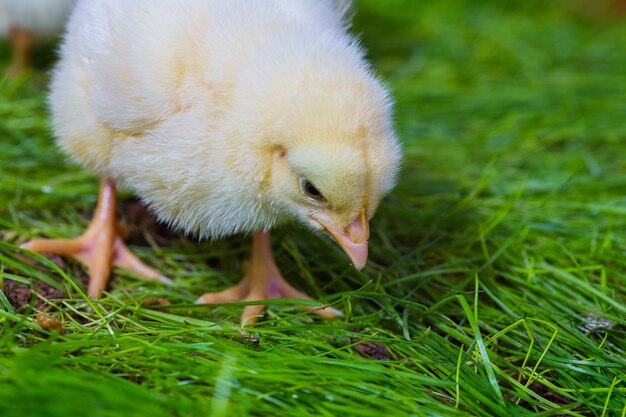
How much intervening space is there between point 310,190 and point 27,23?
247 cm

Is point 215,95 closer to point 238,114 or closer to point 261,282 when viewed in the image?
point 238,114

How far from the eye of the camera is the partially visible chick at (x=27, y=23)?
355cm

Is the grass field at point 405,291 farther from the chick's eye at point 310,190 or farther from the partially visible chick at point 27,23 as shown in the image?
the chick's eye at point 310,190

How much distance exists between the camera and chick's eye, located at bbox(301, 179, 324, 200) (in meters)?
1.82

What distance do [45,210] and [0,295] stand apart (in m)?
0.72

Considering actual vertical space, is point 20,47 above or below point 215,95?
below

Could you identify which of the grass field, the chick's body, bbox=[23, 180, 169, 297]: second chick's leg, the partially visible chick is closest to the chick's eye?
the chick's body

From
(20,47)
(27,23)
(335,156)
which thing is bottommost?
(20,47)

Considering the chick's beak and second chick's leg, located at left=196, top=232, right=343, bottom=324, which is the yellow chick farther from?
second chick's leg, located at left=196, top=232, right=343, bottom=324

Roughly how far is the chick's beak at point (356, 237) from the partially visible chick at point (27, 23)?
7.54 feet

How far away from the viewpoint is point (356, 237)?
1.90 meters

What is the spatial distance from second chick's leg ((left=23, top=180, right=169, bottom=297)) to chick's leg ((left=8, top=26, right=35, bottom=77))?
1.51 m

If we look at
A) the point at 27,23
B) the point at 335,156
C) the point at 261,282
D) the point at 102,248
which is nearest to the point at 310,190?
the point at 335,156

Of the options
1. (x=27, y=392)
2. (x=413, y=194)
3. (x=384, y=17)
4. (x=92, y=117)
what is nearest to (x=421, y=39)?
(x=384, y=17)
